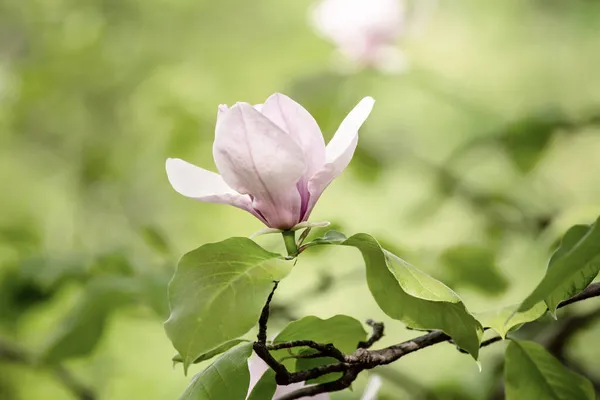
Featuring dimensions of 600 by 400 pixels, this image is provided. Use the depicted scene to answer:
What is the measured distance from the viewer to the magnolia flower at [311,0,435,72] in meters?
1.06

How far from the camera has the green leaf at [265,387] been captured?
343 mm

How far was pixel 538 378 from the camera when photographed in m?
0.37

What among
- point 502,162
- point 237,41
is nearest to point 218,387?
point 502,162

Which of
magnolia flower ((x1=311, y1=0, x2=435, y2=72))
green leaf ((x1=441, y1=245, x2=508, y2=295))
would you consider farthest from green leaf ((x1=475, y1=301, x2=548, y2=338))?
magnolia flower ((x1=311, y1=0, x2=435, y2=72))

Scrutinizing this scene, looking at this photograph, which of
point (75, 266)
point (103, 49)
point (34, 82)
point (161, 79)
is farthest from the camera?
point (161, 79)

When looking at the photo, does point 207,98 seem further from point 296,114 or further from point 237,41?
point 296,114

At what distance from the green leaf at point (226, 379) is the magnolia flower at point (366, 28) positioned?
810 mm

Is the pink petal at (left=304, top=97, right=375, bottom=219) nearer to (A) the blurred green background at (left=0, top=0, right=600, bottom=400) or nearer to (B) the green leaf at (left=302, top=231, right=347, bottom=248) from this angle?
(B) the green leaf at (left=302, top=231, right=347, bottom=248)

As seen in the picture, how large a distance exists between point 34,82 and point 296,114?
0.99 meters

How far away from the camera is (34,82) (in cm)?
121

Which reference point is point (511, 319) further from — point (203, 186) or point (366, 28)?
point (366, 28)

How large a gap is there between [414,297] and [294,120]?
0.10 metres

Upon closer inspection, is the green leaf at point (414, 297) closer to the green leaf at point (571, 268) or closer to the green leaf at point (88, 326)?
the green leaf at point (571, 268)

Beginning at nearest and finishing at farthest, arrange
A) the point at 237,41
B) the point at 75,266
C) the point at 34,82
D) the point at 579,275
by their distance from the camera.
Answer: the point at 579,275
the point at 75,266
the point at 34,82
the point at 237,41
